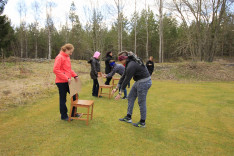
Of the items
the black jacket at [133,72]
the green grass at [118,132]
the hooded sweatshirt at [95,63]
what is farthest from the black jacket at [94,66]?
the black jacket at [133,72]

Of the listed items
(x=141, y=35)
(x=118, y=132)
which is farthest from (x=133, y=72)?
(x=141, y=35)

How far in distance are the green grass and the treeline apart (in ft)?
28.6

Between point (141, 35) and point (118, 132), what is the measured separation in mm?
30038

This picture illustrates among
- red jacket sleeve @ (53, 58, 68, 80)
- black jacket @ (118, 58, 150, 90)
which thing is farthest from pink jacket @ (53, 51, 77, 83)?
black jacket @ (118, 58, 150, 90)

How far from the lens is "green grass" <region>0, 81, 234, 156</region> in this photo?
3025mm

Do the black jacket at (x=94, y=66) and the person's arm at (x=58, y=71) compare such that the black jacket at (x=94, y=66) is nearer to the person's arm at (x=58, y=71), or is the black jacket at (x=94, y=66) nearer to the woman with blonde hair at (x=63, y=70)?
the woman with blonde hair at (x=63, y=70)

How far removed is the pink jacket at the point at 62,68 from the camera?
3758mm

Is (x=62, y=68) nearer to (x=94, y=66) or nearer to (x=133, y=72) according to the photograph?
(x=133, y=72)

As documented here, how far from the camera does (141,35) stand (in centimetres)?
3183

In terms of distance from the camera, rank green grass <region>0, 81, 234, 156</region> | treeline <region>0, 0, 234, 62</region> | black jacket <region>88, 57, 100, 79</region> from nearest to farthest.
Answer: green grass <region>0, 81, 234, 156</region> < black jacket <region>88, 57, 100, 79</region> < treeline <region>0, 0, 234, 62</region>

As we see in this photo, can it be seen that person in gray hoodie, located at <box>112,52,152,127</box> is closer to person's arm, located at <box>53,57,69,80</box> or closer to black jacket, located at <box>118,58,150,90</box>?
black jacket, located at <box>118,58,150,90</box>

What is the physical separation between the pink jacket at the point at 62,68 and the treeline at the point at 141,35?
354 inches

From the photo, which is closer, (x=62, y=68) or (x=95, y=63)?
(x=62, y=68)

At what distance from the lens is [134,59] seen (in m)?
3.63
